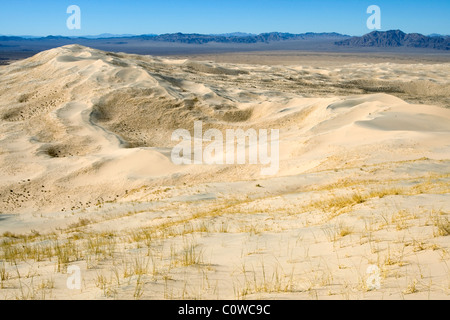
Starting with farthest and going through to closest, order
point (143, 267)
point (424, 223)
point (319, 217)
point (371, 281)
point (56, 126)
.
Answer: point (56, 126)
point (319, 217)
point (424, 223)
point (143, 267)
point (371, 281)

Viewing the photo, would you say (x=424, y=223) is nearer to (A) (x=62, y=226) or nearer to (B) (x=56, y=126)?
(A) (x=62, y=226)

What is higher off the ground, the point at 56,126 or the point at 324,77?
the point at 324,77

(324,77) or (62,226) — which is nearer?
(62,226)

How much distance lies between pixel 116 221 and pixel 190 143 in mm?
9958

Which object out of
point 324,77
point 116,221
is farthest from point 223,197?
point 324,77

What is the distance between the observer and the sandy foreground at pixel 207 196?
12.7 ft

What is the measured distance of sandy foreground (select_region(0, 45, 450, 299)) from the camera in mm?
3883

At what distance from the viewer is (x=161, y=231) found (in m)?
6.69

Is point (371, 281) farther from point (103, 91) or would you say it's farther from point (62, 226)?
point (103, 91)

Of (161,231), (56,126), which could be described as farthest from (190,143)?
(161,231)

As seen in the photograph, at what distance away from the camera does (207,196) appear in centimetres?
1033
